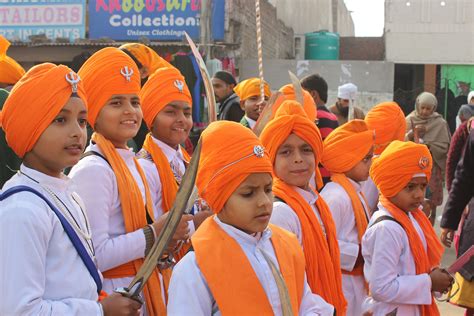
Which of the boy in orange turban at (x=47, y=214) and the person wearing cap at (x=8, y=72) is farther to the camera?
the person wearing cap at (x=8, y=72)

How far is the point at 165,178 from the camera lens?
3.76m

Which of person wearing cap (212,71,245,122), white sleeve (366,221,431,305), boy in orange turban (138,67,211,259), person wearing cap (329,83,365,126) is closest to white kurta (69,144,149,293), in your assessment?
boy in orange turban (138,67,211,259)

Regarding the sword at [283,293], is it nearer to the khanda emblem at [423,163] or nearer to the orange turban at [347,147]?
the khanda emblem at [423,163]

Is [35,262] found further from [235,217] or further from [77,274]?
[235,217]

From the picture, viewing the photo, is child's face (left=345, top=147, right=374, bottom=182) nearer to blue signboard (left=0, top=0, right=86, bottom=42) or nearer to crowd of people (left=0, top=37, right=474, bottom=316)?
crowd of people (left=0, top=37, right=474, bottom=316)

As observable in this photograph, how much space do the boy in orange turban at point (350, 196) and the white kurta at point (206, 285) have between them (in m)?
1.54

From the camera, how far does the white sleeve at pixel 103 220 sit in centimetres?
315

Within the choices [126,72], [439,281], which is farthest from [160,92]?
[439,281]

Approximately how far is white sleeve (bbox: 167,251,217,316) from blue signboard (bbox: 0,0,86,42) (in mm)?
14191

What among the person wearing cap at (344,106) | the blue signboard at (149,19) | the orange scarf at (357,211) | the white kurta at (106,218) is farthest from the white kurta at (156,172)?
the blue signboard at (149,19)

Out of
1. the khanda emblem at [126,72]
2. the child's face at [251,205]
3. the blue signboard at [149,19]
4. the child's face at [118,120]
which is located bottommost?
the child's face at [251,205]

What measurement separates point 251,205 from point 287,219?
0.87 meters

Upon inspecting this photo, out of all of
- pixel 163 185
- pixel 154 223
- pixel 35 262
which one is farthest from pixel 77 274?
pixel 163 185

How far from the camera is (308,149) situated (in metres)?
3.67
